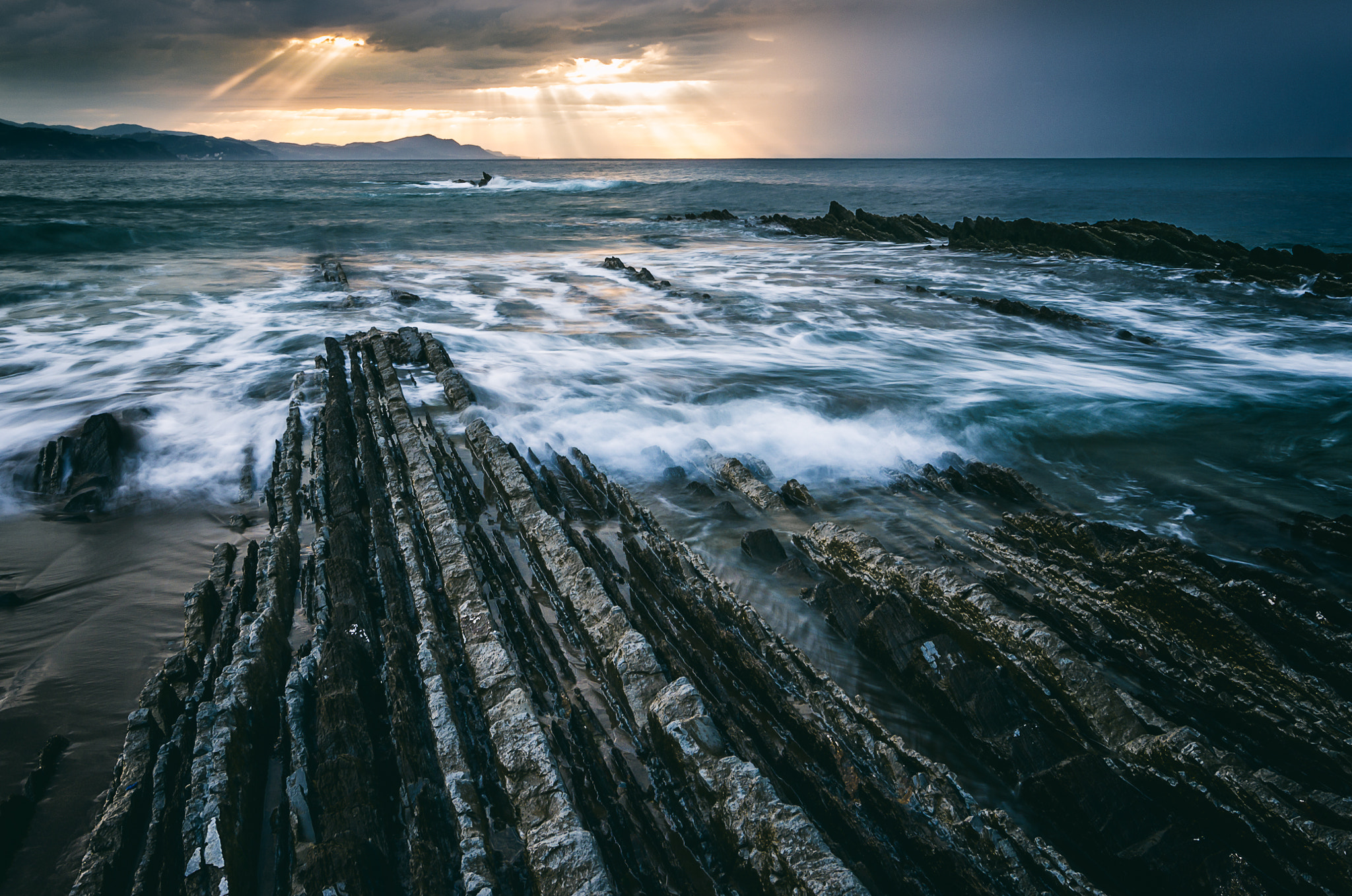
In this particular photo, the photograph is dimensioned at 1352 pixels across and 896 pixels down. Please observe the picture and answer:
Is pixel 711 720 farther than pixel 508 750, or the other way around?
pixel 711 720

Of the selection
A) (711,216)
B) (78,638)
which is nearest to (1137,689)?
(78,638)

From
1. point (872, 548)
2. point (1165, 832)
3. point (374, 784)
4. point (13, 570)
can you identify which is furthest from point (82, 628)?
point (1165, 832)

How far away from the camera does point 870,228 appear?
100.0ft

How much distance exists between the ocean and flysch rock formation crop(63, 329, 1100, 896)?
50cm

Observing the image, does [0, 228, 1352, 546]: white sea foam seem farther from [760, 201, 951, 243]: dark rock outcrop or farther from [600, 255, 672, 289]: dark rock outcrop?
[760, 201, 951, 243]: dark rock outcrop

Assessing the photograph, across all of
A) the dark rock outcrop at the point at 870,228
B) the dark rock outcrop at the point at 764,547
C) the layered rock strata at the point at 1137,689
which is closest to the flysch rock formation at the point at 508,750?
the layered rock strata at the point at 1137,689

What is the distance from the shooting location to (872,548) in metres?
4.82

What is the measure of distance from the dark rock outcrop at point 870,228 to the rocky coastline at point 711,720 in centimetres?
2620

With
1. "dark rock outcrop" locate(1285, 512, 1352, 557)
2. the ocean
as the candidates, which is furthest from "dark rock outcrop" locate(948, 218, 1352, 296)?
"dark rock outcrop" locate(1285, 512, 1352, 557)

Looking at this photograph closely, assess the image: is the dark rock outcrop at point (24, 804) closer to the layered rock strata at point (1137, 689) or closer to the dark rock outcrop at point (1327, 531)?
the layered rock strata at point (1137, 689)

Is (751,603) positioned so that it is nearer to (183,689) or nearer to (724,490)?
(724,490)

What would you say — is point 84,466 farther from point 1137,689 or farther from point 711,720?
point 1137,689

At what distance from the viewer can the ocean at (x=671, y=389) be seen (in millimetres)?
A: 4668

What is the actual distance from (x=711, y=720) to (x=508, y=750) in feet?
3.22
